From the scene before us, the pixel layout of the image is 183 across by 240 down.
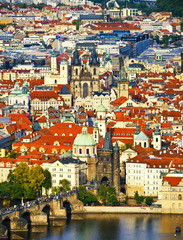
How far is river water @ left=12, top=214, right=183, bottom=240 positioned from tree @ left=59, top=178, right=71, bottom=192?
3.98 m

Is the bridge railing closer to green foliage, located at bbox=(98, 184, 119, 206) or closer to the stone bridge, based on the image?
the stone bridge

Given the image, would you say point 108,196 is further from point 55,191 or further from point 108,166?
point 108,166

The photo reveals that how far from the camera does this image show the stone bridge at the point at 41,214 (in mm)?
77062

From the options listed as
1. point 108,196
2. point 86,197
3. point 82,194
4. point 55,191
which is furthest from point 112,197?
point 55,191

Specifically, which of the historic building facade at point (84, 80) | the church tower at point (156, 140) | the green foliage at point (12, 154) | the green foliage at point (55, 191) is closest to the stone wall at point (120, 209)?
the green foliage at point (55, 191)

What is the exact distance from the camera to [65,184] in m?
84.8

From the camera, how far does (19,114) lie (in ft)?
376

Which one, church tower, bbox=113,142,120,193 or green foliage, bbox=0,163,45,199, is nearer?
green foliage, bbox=0,163,45,199

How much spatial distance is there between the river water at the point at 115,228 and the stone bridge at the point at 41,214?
3.31 feet

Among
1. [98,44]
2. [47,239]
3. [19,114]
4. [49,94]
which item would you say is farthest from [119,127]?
[98,44]

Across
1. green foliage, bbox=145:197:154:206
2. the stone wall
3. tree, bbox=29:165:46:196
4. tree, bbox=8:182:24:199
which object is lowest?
the stone wall

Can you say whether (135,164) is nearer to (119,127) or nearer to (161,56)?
(119,127)

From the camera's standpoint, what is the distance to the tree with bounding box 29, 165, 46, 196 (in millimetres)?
83669

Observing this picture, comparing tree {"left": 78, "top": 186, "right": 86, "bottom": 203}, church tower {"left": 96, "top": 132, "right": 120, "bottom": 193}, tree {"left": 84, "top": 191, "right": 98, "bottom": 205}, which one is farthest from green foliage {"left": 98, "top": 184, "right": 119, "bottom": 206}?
church tower {"left": 96, "top": 132, "right": 120, "bottom": 193}
